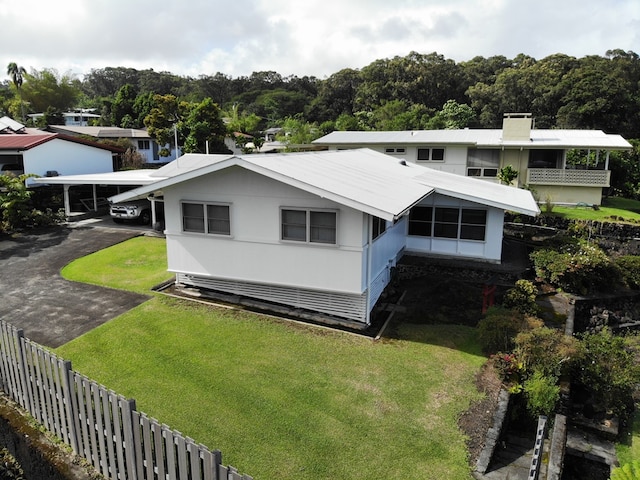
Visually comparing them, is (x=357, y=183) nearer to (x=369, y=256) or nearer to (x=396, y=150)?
(x=369, y=256)

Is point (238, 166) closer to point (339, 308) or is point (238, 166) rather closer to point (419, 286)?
point (339, 308)

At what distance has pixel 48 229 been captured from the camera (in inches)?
848

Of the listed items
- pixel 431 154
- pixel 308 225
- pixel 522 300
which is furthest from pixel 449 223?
pixel 431 154

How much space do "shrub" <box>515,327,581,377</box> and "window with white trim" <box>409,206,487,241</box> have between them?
6.44 m

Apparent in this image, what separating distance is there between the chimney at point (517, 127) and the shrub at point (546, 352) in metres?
20.8

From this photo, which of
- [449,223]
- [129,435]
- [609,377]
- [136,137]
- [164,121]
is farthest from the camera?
[136,137]

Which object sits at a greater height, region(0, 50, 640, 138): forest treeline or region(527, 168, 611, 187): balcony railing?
region(0, 50, 640, 138): forest treeline

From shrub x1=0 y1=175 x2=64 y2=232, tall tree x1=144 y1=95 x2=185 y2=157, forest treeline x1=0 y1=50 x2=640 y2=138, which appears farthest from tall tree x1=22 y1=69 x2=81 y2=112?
shrub x1=0 y1=175 x2=64 y2=232

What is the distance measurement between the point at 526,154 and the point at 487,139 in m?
2.46

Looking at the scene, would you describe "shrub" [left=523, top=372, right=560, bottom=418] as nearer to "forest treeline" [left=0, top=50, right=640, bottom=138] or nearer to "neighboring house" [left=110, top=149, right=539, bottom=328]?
"neighboring house" [left=110, top=149, right=539, bottom=328]

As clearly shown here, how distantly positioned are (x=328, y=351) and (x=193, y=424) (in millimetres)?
3544

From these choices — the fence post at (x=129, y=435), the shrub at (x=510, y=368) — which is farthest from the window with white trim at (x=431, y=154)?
the fence post at (x=129, y=435)

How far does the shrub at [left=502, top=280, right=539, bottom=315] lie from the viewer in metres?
12.3

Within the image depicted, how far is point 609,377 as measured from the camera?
941cm
